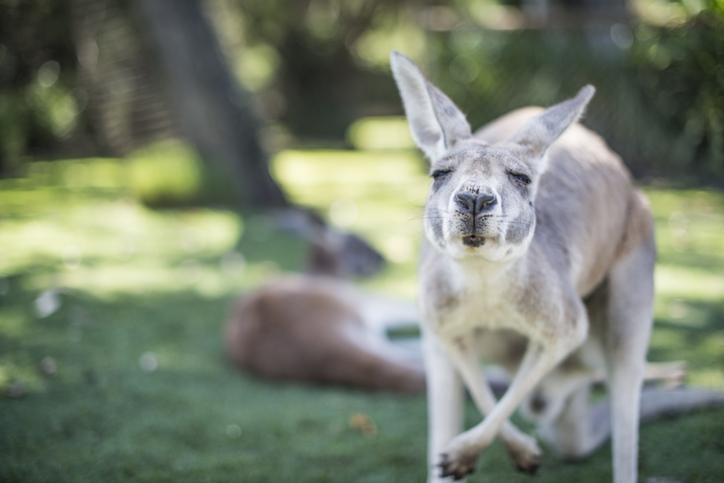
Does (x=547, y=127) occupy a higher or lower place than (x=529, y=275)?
higher

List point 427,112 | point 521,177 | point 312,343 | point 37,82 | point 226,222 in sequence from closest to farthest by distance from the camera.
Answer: point 521,177 → point 427,112 → point 312,343 → point 226,222 → point 37,82

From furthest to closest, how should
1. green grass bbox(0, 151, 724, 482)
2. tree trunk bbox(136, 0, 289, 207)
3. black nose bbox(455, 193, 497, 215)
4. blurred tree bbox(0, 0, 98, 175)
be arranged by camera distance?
blurred tree bbox(0, 0, 98, 175) < tree trunk bbox(136, 0, 289, 207) < green grass bbox(0, 151, 724, 482) < black nose bbox(455, 193, 497, 215)

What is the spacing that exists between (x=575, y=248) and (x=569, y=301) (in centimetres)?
20

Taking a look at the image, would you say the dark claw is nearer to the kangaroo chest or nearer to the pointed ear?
the kangaroo chest

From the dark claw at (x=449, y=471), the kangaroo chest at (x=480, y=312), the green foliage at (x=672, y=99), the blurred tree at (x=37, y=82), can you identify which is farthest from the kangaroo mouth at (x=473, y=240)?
the blurred tree at (x=37, y=82)

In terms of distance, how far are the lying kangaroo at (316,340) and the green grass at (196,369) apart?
0.26ft

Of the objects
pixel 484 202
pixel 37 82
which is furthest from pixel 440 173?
pixel 37 82

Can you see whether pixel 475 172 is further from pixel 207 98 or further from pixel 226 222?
pixel 207 98

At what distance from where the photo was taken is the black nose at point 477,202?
5.03ft

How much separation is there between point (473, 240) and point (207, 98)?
5628mm

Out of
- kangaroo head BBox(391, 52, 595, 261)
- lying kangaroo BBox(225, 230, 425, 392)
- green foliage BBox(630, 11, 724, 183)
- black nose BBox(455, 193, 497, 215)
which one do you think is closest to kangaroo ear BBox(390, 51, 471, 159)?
kangaroo head BBox(391, 52, 595, 261)

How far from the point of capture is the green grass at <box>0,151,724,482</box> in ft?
7.33

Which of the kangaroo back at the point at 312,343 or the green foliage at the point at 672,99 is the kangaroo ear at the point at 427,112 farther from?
the green foliage at the point at 672,99

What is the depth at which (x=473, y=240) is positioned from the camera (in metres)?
1.57
